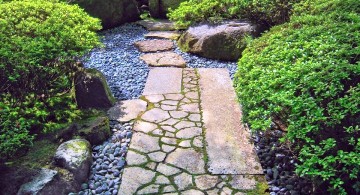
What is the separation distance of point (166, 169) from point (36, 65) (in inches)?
60.0

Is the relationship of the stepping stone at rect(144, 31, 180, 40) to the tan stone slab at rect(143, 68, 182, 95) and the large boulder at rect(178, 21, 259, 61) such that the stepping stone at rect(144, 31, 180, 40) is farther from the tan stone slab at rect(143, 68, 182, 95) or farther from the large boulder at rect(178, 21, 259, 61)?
the tan stone slab at rect(143, 68, 182, 95)

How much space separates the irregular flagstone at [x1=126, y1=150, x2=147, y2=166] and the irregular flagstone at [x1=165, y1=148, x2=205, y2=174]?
216 millimetres

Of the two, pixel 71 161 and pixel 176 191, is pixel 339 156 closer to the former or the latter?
pixel 176 191

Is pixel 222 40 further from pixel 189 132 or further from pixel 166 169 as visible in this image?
pixel 166 169

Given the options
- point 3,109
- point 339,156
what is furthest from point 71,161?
point 339,156

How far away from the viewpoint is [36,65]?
3430mm

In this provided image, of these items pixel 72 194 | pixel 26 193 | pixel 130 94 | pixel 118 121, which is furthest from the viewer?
pixel 130 94

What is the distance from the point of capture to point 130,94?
4793 millimetres

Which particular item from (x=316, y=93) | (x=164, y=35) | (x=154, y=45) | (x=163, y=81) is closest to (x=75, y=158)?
(x=316, y=93)

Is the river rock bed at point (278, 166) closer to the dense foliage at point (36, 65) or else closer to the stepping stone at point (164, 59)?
the dense foliage at point (36, 65)

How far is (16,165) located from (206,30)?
13.5 ft

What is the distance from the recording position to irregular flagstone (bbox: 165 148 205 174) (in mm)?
3211

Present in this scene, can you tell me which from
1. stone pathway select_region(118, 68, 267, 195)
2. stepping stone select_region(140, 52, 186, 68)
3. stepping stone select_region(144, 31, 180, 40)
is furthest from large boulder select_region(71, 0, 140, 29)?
stone pathway select_region(118, 68, 267, 195)

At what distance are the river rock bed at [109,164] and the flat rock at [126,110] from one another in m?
0.22
